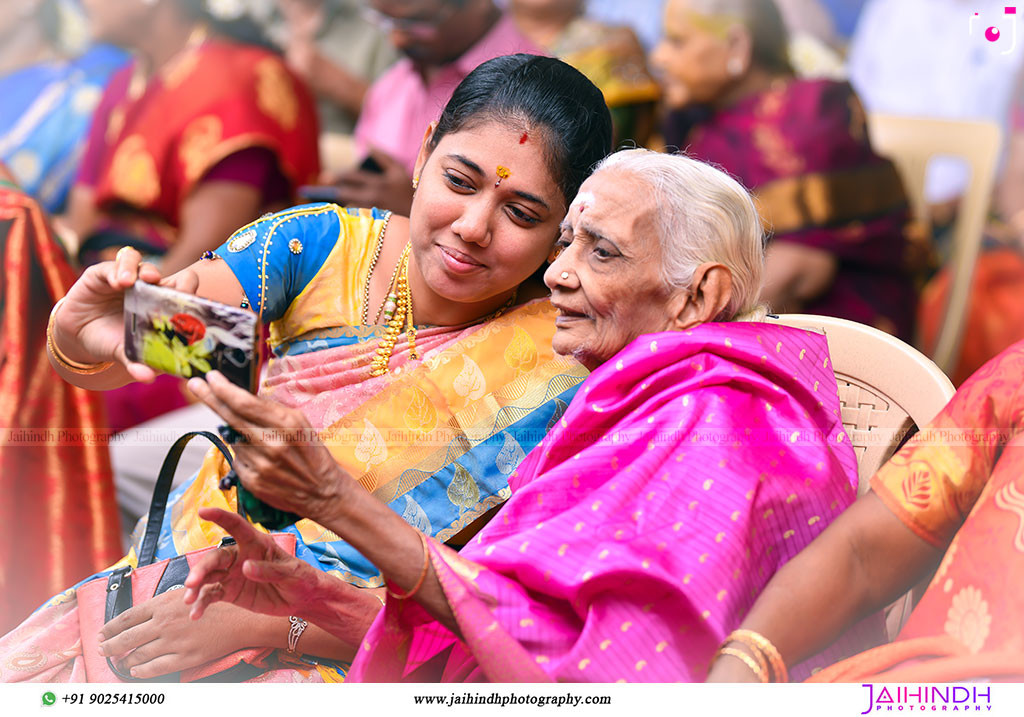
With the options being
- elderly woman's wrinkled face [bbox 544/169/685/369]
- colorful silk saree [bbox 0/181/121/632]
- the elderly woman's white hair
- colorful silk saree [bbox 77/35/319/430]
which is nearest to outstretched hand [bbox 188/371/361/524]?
elderly woman's wrinkled face [bbox 544/169/685/369]


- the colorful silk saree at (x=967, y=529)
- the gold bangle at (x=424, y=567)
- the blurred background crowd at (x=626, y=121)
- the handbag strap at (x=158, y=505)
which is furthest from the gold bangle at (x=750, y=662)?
the blurred background crowd at (x=626, y=121)

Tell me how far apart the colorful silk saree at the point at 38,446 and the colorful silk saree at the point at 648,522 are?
88cm

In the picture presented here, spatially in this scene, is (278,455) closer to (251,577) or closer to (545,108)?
(251,577)

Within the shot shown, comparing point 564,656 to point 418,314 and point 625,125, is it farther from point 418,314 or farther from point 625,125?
point 625,125

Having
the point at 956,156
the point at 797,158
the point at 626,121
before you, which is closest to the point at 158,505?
the point at 626,121

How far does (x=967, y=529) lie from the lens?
119cm

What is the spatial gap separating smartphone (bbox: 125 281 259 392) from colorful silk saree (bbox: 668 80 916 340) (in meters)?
2.23

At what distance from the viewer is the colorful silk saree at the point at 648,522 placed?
1151 millimetres

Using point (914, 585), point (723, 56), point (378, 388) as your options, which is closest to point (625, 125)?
point (723, 56)

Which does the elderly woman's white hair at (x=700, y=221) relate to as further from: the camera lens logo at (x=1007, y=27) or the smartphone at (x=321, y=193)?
the smartphone at (x=321, y=193)

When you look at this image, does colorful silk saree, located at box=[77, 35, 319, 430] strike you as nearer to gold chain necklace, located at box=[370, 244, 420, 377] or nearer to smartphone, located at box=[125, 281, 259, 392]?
gold chain necklace, located at box=[370, 244, 420, 377]

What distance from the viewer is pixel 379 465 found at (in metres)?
1.47

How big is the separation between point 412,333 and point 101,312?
0.44 m

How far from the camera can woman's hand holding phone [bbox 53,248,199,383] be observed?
121 cm
